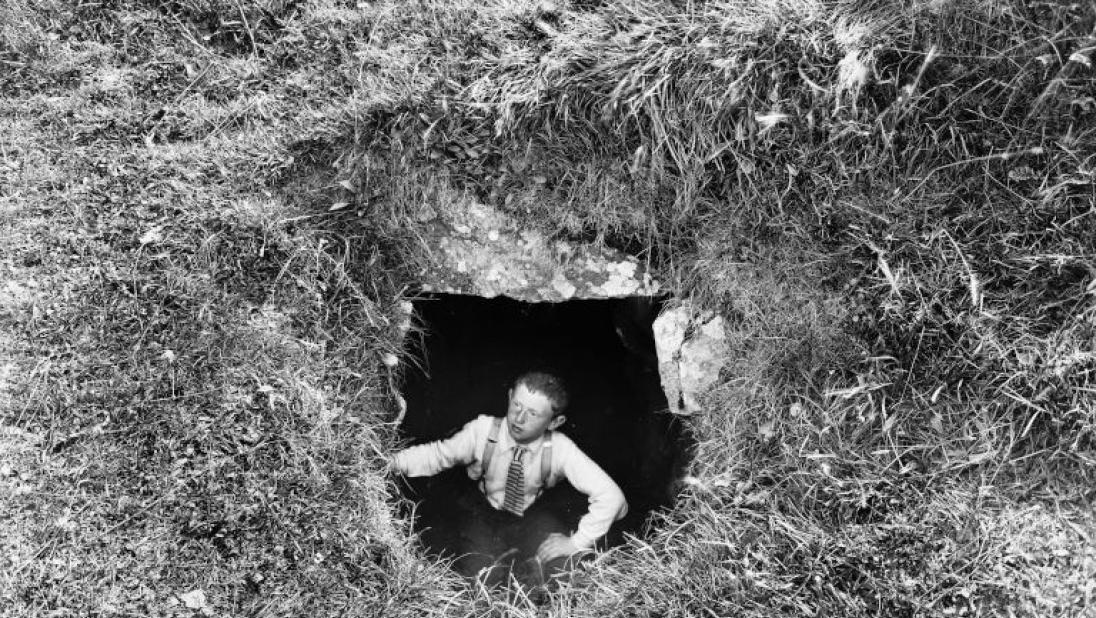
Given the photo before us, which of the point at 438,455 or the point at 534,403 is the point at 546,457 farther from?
the point at 438,455

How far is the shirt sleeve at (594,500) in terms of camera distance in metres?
4.95

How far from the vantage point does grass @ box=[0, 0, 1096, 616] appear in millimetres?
3516

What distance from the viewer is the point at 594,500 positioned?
5008mm

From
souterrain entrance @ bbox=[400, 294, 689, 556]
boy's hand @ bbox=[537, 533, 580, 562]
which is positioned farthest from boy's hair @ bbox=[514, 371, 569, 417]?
souterrain entrance @ bbox=[400, 294, 689, 556]

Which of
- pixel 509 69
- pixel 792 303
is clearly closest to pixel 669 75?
pixel 509 69

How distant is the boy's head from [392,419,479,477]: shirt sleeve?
0.37 metres

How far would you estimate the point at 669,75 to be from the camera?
13.1 ft

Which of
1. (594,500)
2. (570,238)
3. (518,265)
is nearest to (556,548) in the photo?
(594,500)

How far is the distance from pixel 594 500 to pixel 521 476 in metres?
0.47

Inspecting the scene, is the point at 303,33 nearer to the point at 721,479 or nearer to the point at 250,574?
the point at 250,574

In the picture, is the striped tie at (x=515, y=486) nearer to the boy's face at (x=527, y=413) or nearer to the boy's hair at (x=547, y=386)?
the boy's face at (x=527, y=413)

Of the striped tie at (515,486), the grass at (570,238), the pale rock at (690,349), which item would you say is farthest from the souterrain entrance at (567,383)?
the grass at (570,238)

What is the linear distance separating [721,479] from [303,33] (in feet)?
10.6

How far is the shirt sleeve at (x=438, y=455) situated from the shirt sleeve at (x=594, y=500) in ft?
2.07
